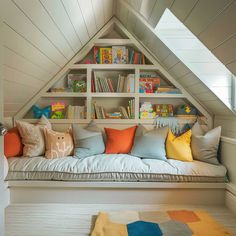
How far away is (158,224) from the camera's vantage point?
70.9 inches

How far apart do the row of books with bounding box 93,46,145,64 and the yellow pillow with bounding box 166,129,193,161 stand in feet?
3.69

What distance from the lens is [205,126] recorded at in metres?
2.84

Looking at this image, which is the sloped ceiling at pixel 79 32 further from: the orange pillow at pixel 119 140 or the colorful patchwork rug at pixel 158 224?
the colorful patchwork rug at pixel 158 224

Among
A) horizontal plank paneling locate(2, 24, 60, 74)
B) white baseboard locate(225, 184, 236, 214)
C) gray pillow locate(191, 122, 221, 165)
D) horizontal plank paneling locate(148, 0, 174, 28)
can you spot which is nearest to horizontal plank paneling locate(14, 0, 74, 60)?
horizontal plank paneling locate(2, 24, 60, 74)

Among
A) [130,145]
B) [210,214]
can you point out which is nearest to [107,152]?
[130,145]

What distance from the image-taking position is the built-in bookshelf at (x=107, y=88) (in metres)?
2.81

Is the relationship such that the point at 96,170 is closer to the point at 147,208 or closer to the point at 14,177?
the point at 147,208

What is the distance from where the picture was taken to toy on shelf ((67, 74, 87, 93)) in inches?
112

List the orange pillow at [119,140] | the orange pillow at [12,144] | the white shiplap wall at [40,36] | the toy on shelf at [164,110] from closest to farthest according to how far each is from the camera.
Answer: the white shiplap wall at [40,36]
the orange pillow at [12,144]
the orange pillow at [119,140]
the toy on shelf at [164,110]

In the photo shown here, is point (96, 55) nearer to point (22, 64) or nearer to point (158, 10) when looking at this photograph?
point (22, 64)

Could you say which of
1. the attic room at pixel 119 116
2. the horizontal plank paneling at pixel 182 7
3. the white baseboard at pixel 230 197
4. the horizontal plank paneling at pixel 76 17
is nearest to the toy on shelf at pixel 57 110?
the attic room at pixel 119 116

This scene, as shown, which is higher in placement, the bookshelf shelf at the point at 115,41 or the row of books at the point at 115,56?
the bookshelf shelf at the point at 115,41

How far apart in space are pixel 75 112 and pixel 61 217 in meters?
1.33

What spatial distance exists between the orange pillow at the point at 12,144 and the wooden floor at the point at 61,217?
1.80ft
